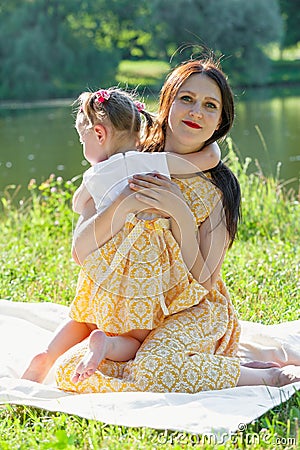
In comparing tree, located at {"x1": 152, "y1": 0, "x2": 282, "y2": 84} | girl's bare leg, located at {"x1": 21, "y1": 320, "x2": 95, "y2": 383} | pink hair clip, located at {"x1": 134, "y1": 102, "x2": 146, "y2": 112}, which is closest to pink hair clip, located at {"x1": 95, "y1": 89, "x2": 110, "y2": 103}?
pink hair clip, located at {"x1": 134, "y1": 102, "x2": 146, "y2": 112}

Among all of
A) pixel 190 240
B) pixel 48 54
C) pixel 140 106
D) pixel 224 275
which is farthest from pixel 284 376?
pixel 48 54

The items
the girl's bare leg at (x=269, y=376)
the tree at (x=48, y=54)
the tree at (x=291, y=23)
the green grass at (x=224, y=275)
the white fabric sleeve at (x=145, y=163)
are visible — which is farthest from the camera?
the tree at (x=291, y=23)

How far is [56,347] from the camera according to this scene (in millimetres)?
2938

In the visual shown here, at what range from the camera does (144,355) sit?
106 inches

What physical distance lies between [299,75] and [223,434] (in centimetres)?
2966

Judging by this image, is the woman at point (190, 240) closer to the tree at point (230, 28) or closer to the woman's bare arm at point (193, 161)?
the woman's bare arm at point (193, 161)

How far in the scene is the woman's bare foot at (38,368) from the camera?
9.43 feet

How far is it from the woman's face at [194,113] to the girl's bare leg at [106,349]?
2.36 ft

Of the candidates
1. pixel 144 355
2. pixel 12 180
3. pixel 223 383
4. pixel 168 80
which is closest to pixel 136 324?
pixel 144 355

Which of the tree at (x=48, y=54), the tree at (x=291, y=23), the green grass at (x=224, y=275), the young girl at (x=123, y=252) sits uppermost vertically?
the young girl at (x=123, y=252)

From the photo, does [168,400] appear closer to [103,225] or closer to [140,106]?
[103,225]

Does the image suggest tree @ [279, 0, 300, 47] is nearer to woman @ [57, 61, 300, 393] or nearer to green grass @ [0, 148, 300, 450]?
green grass @ [0, 148, 300, 450]

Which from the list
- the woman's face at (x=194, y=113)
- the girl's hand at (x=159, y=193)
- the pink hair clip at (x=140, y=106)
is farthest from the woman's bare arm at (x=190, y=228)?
the pink hair clip at (x=140, y=106)

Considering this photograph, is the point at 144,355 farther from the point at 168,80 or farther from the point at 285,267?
the point at 285,267
